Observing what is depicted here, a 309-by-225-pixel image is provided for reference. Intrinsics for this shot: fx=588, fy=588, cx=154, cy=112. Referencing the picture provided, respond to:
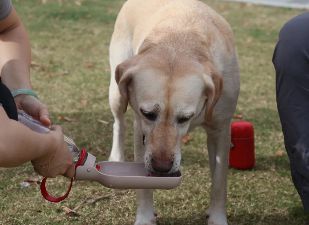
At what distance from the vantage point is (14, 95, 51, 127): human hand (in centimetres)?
256

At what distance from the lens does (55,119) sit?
5336mm

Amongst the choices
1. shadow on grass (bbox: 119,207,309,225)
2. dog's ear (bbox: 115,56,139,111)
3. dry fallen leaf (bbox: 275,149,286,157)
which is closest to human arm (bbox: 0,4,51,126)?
dog's ear (bbox: 115,56,139,111)

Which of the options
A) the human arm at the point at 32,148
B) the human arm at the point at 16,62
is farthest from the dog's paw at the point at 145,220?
the human arm at the point at 32,148

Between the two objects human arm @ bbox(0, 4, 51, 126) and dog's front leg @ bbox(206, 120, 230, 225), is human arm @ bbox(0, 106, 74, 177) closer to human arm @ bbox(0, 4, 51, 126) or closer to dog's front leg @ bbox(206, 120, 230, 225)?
human arm @ bbox(0, 4, 51, 126)

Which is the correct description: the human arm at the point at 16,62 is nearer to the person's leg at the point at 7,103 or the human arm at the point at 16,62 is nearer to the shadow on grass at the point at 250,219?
the person's leg at the point at 7,103

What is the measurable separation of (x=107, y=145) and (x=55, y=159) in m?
2.65

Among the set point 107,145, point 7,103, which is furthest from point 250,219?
point 7,103

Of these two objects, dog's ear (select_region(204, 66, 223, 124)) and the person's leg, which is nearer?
the person's leg

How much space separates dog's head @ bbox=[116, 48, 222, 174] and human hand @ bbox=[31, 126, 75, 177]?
2.49 ft

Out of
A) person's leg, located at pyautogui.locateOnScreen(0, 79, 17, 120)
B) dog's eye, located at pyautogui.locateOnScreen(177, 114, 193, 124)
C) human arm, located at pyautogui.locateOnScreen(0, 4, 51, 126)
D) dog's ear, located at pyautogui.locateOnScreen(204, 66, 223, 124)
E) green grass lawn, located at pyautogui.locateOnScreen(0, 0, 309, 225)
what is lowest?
green grass lawn, located at pyautogui.locateOnScreen(0, 0, 309, 225)

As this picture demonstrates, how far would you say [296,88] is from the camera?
330cm

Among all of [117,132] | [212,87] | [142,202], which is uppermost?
[212,87]

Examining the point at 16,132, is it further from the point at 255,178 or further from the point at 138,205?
the point at 255,178

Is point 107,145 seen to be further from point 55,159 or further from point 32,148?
point 32,148
